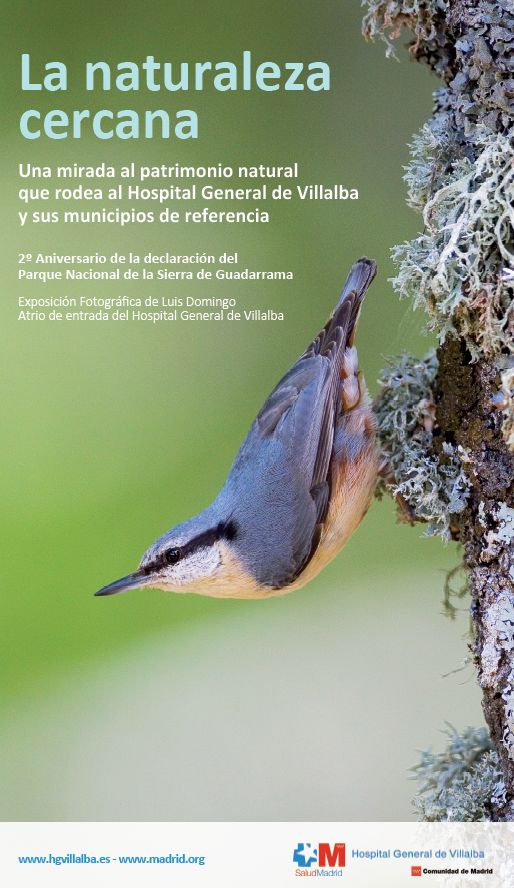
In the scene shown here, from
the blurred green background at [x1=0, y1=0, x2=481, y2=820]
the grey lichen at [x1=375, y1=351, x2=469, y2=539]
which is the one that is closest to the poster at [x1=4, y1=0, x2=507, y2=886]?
the blurred green background at [x1=0, y1=0, x2=481, y2=820]

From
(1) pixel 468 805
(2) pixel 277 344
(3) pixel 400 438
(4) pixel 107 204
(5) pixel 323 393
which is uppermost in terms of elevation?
(4) pixel 107 204

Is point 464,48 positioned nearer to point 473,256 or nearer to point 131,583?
point 473,256

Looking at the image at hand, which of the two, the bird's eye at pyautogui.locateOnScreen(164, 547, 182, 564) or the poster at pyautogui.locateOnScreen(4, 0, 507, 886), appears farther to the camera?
the poster at pyautogui.locateOnScreen(4, 0, 507, 886)

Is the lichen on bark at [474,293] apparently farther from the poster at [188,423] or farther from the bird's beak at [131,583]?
the bird's beak at [131,583]

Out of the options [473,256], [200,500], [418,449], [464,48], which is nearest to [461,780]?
[418,449]

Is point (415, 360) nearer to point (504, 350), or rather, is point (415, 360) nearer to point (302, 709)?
point (504, 350)

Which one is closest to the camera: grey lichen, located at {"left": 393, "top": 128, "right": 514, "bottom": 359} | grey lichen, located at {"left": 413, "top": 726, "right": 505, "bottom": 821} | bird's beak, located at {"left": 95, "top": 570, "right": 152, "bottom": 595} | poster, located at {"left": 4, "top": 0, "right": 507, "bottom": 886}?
grey lichen, located at {"left": 393, "top": 128, "right": 514, "bottom": 359}

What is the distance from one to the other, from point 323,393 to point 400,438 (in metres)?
0.25

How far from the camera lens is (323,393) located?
6.88 ft

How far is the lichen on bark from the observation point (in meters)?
1.56

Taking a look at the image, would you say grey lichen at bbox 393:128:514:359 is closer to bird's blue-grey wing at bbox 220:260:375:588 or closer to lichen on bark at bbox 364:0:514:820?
lichen on bark at bbox 364:0:514:820

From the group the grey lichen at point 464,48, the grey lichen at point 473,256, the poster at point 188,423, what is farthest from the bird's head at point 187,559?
the grey lichen at point 464,48

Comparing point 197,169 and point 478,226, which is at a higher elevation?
point 197,169

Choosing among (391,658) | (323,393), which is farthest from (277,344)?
(391,658)
